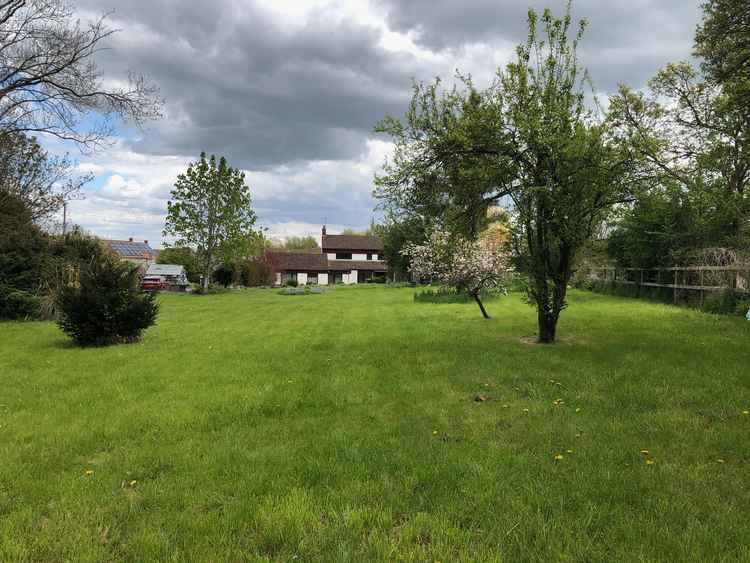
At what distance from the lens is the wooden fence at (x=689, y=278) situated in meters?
14.8

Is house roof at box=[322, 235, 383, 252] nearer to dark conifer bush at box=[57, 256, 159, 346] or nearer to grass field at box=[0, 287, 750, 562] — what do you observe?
dark conifer bush at box=[57, 256, 159, 346]

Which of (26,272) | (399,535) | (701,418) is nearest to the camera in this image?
(399,535)

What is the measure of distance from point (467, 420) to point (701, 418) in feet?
8.07

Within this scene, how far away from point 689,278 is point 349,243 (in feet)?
205

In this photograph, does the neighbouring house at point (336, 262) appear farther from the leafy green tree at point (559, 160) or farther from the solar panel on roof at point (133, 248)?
the leafy green tree at point (559, 160)

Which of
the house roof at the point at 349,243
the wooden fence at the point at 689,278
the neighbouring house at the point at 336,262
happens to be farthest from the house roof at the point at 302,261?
the wooden fence at the point at 689,278

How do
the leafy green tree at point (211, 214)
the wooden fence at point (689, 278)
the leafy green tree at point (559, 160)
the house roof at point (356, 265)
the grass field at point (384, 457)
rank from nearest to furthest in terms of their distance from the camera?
1. the grass field at point (384, 457)
2. the leafy green tree at point (559, 160)
3. the wooden fence at point (689, 278)
4. the leafy green tree at point (211, 214)
5. the house roof at point (356, 265)

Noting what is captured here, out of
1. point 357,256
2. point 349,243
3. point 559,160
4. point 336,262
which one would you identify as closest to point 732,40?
point 559,160

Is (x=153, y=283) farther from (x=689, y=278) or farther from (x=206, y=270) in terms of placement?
(x=689, y=278)

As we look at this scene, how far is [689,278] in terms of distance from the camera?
17.9 m

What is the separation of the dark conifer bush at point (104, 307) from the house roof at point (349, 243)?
6508cm

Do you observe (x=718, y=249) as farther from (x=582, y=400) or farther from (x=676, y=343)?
(x=582, y=400)

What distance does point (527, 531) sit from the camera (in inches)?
118

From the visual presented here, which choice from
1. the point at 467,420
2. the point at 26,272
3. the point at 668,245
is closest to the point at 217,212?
the point at 26,272
